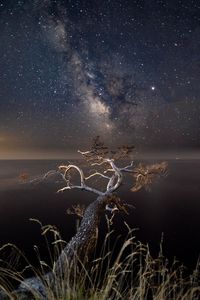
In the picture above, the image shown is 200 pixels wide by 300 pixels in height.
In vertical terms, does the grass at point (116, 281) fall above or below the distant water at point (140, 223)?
above

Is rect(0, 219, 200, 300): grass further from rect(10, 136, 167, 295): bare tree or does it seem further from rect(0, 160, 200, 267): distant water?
rect(0, 160, 200, 267): distant water

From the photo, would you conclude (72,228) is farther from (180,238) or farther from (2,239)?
(180,238)

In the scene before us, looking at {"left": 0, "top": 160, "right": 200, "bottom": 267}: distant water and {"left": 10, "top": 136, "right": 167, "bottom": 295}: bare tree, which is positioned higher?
{"left": 10, "top": 136, "right": 167, "bottom": 295}: bare tree

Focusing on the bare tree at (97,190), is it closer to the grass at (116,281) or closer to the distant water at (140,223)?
the grass at (116,281)

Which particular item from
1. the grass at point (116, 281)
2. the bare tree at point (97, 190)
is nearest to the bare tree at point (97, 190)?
the bare tree at point (97, 190)

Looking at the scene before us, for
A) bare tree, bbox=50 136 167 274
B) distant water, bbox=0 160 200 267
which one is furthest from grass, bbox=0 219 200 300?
distant water, bbox=0 160 200 267

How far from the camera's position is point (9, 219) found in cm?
7175

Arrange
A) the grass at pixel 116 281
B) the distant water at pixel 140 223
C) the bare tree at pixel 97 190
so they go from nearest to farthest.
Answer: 1. the grass at pixel 116 281
2. the bare tree at pixel 97 190
3. the distant water at pixel 140 223

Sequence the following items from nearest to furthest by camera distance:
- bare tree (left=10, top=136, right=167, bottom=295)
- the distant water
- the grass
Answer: the grass → bare tree (left=10, top=136, right=167, bottom=295) → the distant water

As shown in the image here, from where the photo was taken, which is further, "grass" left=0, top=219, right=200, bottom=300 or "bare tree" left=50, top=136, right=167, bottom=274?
"bare tree" left=50, top=136, right=167, bottom=274

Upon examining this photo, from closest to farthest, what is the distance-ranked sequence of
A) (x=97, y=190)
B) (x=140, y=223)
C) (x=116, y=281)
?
(x=116, y=281) → (x=97, y=190) → (x=140, y=223)

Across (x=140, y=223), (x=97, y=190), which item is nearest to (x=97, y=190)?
(x=97, y=190)

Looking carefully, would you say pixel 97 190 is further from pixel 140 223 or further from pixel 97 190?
pixel 140 223

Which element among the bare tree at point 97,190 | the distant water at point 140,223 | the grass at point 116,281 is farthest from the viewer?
the distant water at point 140,223
